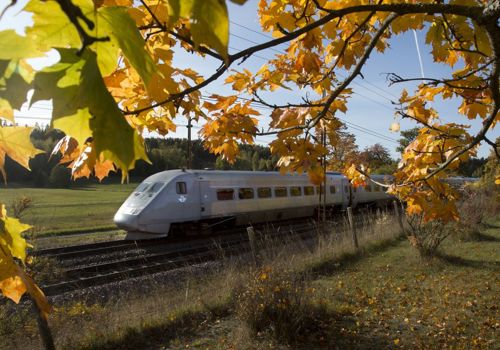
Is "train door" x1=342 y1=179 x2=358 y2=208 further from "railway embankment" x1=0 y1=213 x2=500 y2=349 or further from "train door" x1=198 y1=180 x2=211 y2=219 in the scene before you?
"railway embankment" x1=0 y1=213 x2=500 y2=349

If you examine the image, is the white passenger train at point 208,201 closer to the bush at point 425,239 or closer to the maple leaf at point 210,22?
the bush at point 425,239

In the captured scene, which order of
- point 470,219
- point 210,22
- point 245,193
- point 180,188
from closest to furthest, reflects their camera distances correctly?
point 210,22 → point 470,219 → point 180,188 → point 245,193

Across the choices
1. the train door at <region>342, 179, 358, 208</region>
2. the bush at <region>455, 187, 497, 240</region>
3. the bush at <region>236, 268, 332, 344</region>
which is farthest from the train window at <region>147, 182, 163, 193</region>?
the train door at <region>342, 179, 358, 208</region>

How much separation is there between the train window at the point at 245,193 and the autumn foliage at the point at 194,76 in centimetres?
1123

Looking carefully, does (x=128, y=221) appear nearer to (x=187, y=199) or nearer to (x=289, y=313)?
(x=187, y=199)

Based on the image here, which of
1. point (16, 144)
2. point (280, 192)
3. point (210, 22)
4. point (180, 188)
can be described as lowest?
point (280, 192)

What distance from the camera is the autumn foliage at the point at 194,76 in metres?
0.72

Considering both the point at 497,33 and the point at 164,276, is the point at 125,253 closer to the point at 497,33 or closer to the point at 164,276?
the point at 164,276

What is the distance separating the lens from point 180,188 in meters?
13.4

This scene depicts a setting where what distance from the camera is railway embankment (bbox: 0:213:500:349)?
4.65 metres

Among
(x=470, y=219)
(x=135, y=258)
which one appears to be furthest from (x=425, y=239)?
(x=135, y=258)

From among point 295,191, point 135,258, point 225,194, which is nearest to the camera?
point 135,258

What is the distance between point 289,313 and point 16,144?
4.08 m

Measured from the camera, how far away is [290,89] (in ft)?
8.67
